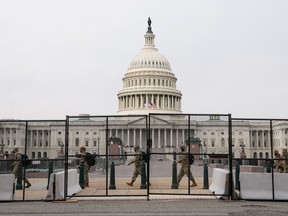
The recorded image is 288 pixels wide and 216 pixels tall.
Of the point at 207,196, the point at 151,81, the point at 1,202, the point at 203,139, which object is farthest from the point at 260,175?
the point at 151,81

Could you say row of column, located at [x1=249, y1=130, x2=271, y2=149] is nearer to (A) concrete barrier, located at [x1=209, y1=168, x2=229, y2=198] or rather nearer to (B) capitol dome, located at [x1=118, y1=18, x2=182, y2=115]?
(A) concrete barrier, located at [x1=209, y1=168, x2=229, y2=198]

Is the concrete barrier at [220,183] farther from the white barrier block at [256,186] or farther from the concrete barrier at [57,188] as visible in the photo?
the concrete barrier at [57,188]

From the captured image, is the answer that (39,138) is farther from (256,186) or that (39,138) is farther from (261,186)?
(261,186)

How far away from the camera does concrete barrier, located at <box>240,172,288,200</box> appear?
17.1 metres

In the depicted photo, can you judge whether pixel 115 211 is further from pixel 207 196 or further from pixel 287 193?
pixel 287 193

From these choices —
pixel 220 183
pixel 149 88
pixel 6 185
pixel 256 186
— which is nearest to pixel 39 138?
pixel 6 185

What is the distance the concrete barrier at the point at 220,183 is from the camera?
17500mm

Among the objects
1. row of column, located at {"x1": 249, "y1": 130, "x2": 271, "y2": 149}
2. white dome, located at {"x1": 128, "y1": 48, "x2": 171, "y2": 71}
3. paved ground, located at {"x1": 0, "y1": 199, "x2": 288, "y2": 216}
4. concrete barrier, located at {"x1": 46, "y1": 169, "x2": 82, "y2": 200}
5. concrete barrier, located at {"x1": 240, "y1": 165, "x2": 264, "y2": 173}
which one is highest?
white dome, located at {"x1": 128, "y1": 48, "x2": 171, "y2": 71}

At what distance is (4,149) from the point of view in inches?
945

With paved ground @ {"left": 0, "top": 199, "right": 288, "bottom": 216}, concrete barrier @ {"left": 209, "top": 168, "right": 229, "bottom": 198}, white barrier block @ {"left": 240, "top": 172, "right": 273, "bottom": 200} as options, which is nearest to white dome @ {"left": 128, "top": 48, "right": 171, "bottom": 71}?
concrete barrier @ {"left": 209, "top": 168, "right": 229, "bottom": 198}

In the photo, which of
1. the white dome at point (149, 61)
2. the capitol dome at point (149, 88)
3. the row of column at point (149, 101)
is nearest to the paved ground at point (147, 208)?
the capitol dome at point (149, 88)

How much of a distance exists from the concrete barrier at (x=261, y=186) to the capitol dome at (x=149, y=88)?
124 metres

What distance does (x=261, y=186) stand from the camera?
17156 millimetres

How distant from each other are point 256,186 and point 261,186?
0.19 metres
